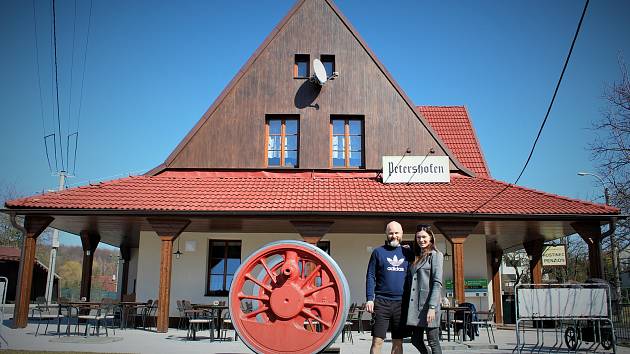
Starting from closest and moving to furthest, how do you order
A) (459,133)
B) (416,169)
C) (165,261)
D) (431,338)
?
(431,338)
(165,261)
(416,169)
(459,133)

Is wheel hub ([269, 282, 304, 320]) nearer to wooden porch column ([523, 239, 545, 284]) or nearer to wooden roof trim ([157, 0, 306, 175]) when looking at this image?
wooden roof trim ([157, 0, 306, 175])

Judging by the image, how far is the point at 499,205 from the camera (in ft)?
43.8

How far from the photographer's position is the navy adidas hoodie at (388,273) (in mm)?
5395

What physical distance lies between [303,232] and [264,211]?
109cm

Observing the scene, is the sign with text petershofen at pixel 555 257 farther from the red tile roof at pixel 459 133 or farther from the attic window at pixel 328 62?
the attic window at pixel 328 62

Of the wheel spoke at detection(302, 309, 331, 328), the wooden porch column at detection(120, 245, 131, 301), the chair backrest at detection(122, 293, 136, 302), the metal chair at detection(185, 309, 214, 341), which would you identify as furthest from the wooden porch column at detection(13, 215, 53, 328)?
the wheel spoke at detection(302, 309, 331, 328)

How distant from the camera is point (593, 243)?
13023mm

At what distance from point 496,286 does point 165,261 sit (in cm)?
1276

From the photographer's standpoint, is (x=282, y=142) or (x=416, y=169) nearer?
(x=416, y=169)

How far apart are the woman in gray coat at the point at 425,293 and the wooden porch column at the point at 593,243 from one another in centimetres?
933

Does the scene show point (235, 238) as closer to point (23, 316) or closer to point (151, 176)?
point (151, 176)

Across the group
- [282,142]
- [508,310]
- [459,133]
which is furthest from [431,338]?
[508,310]

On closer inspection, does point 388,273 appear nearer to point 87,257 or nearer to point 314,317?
point 314,317

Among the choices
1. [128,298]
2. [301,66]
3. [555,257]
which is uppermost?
[301,66]
